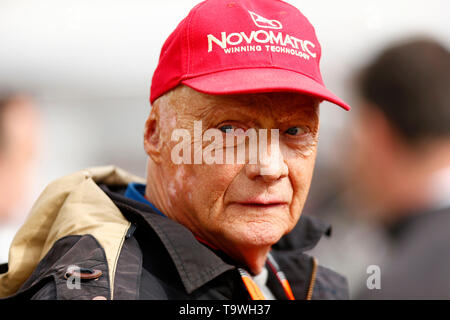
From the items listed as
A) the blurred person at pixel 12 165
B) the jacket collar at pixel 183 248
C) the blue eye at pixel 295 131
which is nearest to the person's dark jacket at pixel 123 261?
the jacket collar at pixel 183 248

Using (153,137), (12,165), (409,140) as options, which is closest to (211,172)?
(153,137)

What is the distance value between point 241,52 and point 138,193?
0.77m

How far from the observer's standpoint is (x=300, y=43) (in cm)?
211

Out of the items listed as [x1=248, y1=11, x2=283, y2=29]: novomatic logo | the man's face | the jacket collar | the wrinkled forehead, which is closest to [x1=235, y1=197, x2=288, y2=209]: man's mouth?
the man's face

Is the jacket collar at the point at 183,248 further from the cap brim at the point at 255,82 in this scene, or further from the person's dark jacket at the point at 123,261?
the cap brim at the point at 255,82

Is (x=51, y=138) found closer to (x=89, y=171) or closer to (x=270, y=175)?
(x=89, y=171)

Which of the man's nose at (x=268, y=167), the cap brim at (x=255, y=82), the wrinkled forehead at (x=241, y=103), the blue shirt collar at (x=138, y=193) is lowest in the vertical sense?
the blue shirt collar at (x=138, y=193)

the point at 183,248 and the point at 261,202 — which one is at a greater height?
the point at 261,202

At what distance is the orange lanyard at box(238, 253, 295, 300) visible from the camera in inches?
77.7

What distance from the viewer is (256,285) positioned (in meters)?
2.10

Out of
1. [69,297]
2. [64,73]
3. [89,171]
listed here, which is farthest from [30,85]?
[69,297]

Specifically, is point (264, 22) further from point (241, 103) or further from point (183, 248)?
point (183, 248)

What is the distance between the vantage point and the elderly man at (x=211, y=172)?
189 cm

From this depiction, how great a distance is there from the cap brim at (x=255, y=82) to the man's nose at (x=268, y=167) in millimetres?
241
